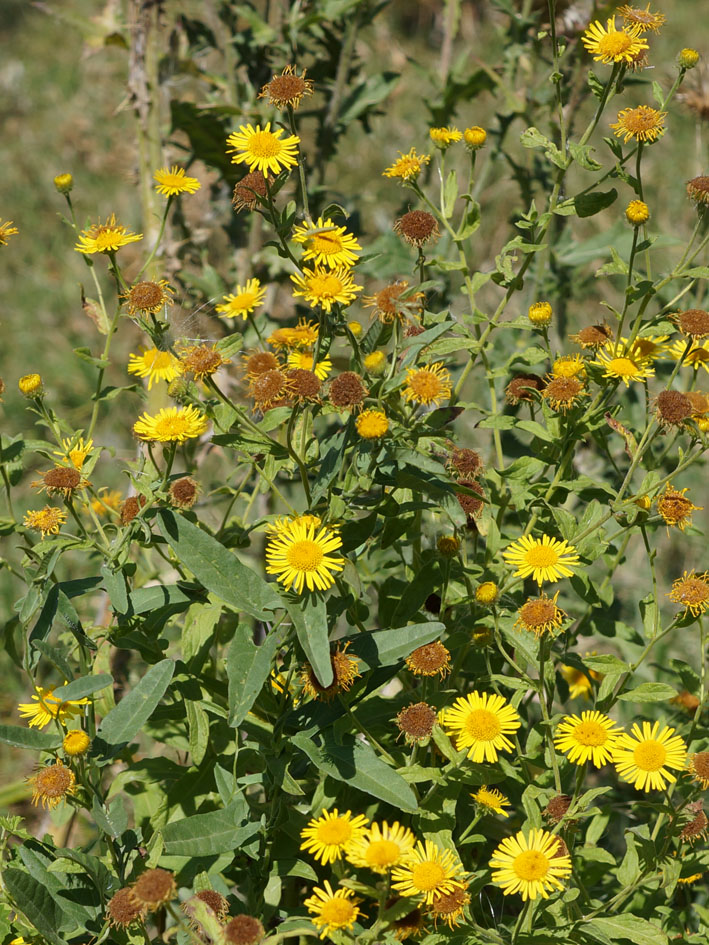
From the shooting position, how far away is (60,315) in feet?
14.5

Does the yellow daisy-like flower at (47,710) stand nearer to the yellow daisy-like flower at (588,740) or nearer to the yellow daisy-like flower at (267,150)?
the yellow daisy-like flower at (588,740)

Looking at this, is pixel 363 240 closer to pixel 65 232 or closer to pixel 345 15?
pixel 345 15

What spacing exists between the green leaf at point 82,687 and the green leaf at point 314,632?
0.83ft

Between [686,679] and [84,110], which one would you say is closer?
[686,679]

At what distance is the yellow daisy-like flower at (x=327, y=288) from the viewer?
4.52ft

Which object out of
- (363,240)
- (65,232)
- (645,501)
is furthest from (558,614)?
(65,232)

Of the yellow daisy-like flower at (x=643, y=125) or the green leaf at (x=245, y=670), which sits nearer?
the green leaf at (x=245, y=670)

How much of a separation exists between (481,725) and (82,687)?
0.55 m

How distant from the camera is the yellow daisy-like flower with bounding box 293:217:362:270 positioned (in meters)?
1.40

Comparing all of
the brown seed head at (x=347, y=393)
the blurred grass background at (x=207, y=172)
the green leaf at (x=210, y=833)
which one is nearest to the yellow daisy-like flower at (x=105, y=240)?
the brown seed head at (x=347, y=393)

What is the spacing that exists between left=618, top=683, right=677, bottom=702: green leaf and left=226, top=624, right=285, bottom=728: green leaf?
612 millimetres

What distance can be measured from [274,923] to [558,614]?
748mm

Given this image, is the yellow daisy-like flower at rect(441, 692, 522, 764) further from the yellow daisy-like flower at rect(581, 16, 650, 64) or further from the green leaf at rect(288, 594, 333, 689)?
the yellow daisy-like flower at rect(581, 16, 650, 64)

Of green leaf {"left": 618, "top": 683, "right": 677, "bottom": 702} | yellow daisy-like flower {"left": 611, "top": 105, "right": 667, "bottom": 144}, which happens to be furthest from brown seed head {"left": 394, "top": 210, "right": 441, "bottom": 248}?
green leaf {"left": 618, "top": 683, "right": 677, "bottom": 702}
